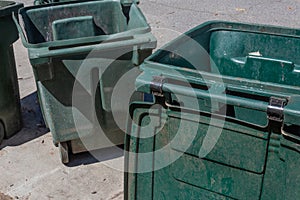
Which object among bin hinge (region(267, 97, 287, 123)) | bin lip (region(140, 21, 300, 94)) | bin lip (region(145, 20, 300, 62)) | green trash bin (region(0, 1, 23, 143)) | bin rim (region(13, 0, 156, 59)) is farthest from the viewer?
green trash bin (region(0, 1, 23, 143))

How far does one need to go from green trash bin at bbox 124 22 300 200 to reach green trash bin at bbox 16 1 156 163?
74cm

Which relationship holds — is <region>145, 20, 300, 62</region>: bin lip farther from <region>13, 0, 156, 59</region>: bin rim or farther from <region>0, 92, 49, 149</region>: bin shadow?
<region>0, 92, 49, 149</region>: bin shadow

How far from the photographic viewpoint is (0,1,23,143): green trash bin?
3.47m

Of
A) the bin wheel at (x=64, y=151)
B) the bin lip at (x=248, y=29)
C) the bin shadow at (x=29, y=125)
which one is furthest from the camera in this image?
the bin shadow at (x=29, y=125)

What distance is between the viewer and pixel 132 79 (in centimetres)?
323

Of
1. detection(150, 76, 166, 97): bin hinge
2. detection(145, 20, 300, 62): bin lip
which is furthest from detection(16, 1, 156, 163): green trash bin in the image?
detection(150, 76, 166, 97): bin hinge

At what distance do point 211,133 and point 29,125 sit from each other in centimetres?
242

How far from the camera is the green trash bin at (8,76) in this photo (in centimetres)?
347

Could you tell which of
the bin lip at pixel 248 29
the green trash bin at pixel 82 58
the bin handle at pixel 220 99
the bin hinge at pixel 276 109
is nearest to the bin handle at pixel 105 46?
the green trash bin at pixel 82 58

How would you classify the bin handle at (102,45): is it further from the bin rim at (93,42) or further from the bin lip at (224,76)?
the bin lip at (224,76)

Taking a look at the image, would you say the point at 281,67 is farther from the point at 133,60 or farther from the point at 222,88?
the point at 133,60

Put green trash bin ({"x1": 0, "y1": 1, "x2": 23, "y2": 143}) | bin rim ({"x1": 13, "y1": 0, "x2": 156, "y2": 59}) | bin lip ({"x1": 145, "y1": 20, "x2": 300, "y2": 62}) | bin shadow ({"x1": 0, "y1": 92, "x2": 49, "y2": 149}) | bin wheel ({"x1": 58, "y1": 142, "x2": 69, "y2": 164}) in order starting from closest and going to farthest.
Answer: bin lip ({"x1": 145, "y1": 20, "x2": 300, "y2": 62}) < bin rim ({"x1": 13, "y1": 0, "x2": 156, "y2": 59}) < bin wheel ({"x1": 58, "y1": 142, "x2": 69, "y2": 164}) < green trash bin ({"x1": 0, "y1": 1, "x2": 23, "y2": 143}) < bin shadow ({"x1": 0, "y1": 92, "x2": 49, "y2": 149})

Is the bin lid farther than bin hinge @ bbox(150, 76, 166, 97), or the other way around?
the bin lid

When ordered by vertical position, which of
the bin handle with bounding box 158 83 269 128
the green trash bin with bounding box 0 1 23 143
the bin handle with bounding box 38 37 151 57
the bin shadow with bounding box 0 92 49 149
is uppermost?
the bin handle with bounding box 158 83 269 128
